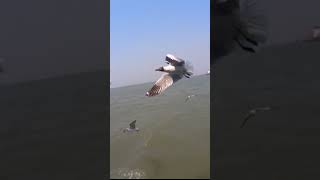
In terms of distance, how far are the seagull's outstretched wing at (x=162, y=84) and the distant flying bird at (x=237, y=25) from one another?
1.35 m

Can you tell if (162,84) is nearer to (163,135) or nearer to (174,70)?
(174,70)

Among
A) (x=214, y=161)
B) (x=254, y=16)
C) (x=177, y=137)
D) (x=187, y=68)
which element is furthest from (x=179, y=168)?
(x=254, y=16)

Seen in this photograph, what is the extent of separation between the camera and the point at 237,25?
378cm

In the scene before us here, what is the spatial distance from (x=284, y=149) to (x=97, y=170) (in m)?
1.68

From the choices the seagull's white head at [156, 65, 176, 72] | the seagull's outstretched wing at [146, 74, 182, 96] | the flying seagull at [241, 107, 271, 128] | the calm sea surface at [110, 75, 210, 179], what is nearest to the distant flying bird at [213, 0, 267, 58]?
the flying seagull at [241, 107, 271, 128]

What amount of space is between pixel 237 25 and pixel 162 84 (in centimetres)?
144

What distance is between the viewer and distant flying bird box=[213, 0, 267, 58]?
3666mm

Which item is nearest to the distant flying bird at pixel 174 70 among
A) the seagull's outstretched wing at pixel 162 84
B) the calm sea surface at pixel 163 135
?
the seagull's outstretched wing at pixel 162 84

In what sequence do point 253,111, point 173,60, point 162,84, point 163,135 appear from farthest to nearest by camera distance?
point 163,135
point 173,60
point 162,84
point 253,111

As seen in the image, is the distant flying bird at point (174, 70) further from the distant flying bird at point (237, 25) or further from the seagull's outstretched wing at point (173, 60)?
the distant flying bird at point (237, 25)

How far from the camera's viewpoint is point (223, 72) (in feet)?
12.3

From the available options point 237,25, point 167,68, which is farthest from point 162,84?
point 237,25

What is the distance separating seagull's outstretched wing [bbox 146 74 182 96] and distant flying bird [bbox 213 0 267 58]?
53.2 inches

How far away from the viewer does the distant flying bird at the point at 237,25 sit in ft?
12.0
